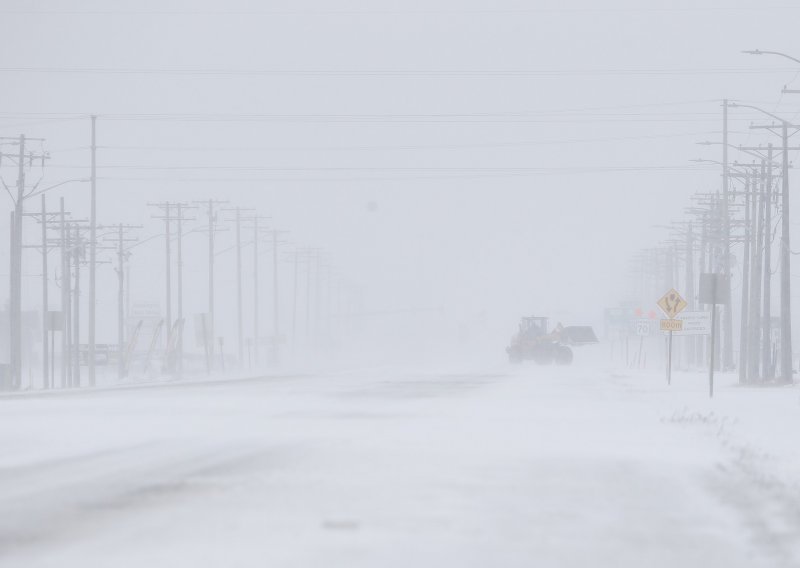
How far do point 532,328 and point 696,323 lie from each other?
2069cm

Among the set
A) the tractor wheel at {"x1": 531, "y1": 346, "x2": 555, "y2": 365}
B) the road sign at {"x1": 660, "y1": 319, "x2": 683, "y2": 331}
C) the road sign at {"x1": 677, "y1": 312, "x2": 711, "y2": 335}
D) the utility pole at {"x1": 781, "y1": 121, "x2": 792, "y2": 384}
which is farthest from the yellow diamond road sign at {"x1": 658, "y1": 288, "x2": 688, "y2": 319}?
the tractor wheel at {"x1": 531, "y1": 346, "x2": 555, "y2": 365}

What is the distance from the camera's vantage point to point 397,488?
14.4m

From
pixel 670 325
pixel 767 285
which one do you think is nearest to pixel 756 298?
pixel 767 285

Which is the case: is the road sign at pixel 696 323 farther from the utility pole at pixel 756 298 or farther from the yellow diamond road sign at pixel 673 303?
the yellow diamond road sign at pixel 673 303

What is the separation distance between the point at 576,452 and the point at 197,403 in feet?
47.7

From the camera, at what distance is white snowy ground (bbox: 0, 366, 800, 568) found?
422 inches

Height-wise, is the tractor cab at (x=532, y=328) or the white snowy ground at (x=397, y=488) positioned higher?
the white snowy ground at (x=397, y=488)

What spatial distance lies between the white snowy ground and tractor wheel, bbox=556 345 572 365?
A: 165 feet

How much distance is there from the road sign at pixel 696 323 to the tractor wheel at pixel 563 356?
648 inches

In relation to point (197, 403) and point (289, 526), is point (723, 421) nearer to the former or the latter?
point (197, 403)

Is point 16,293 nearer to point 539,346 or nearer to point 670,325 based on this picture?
point 670,325

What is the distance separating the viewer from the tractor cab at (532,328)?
81188 millimetres

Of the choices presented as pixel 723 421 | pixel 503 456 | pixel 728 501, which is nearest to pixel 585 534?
pixel 728 501

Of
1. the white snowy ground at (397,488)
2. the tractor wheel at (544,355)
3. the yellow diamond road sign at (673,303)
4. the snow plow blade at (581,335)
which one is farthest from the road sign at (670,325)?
the snow plow blade at (581,335)
